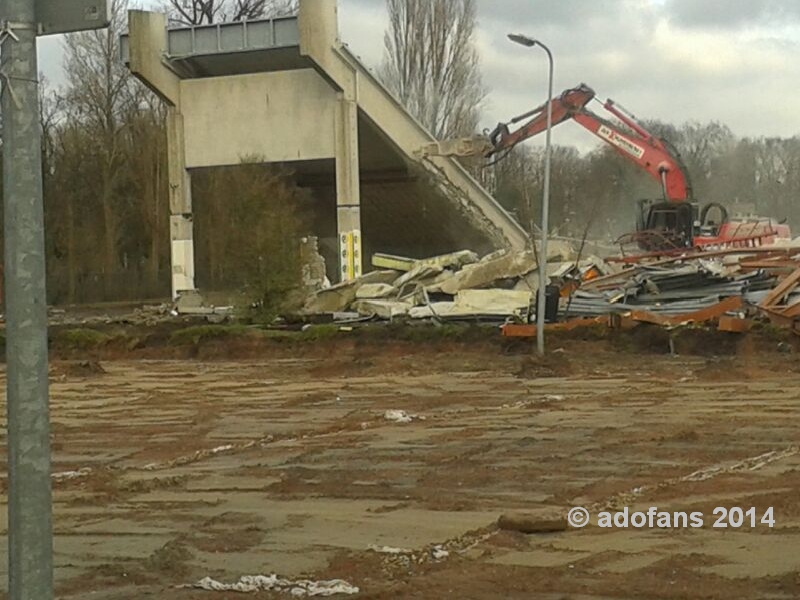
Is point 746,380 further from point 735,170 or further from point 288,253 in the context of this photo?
point 735,170

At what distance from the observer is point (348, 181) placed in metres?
46.3

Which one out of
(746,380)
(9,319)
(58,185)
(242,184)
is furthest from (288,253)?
(9,319)

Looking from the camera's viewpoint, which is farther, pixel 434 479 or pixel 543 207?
pixel 543 207

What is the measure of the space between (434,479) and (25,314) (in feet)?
29.7

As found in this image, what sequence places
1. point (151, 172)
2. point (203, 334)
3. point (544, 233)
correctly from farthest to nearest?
point (151, 172), point (203, 334), point (544, 233)

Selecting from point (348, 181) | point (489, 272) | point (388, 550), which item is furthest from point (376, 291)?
point (388, 550)

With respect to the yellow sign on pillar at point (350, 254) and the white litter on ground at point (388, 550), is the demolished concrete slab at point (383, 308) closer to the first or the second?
the yellow sign on pillar at point (350, 254)

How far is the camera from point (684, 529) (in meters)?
9.89

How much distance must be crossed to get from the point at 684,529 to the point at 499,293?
26164 mm

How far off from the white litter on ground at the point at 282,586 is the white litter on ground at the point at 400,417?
32.5 feet

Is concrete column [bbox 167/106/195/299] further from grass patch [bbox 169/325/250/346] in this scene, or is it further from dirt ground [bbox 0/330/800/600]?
dirt ground [bbox 0/330/800/600]

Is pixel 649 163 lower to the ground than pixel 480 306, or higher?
higher

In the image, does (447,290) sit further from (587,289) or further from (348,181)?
(348,181)

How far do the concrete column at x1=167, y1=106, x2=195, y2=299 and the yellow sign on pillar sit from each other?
6799mm
